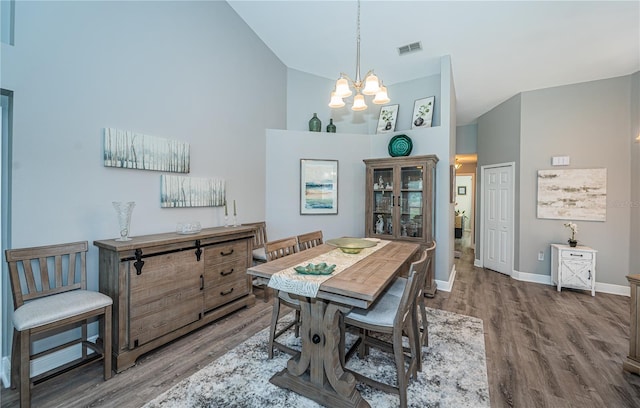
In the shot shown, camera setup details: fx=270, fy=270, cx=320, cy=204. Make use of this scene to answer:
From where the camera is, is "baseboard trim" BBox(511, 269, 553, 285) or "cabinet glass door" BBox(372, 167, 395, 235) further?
"baseboard trim" BBox(511, 269, 553, 285)

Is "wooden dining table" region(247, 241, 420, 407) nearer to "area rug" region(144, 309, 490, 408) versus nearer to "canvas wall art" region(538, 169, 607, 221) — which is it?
"area rug" region(144, 309, 490, 408)

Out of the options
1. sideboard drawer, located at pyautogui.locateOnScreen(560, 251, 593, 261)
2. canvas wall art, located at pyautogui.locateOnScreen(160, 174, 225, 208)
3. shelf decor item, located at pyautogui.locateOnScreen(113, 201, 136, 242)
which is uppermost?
canvas wall art, located at pyautogui.locateOnScreen(160, 174, 225, 208)

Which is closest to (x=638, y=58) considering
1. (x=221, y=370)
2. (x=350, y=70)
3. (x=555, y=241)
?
(x=555, y=241)

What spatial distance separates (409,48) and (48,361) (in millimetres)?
5156

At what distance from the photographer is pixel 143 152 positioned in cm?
271

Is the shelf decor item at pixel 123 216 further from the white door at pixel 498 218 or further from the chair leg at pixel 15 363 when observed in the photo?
the white door at pixel 498 218

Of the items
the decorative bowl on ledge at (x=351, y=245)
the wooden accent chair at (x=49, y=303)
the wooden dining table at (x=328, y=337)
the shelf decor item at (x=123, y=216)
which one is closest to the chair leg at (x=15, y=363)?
the wooden accent chair at (x=49, y=303)

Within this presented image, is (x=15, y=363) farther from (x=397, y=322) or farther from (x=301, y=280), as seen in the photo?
(x=397, y=322)

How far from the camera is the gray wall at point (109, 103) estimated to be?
6.63ft

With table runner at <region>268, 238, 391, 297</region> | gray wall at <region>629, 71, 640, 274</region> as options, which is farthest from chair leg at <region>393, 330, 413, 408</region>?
gray wall at <region>629, 71, 640, 274</region>

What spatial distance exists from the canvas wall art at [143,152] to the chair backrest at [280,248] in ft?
5.03

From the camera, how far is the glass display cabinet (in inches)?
152

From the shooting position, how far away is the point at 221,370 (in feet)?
6.98

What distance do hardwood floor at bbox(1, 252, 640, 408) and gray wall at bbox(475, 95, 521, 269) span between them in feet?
5.77
